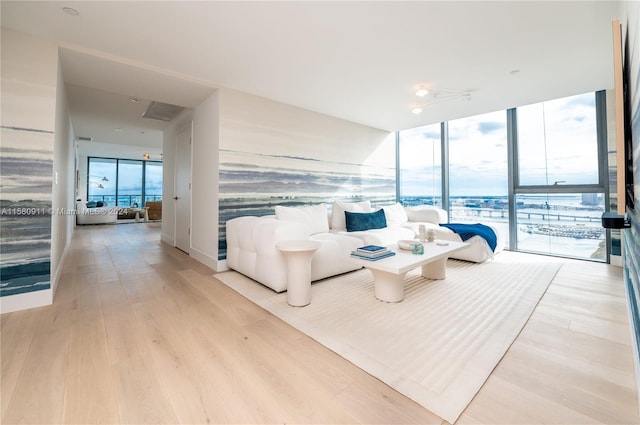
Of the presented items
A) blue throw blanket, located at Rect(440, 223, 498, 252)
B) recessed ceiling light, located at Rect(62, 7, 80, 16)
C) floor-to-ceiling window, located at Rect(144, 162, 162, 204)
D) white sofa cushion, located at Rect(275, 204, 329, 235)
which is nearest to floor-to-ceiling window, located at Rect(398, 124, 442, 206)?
blue throw blanket, located at Rect(440, 223, 498, 252)

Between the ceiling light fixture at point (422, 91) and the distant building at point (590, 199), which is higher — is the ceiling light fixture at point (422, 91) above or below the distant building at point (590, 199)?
above

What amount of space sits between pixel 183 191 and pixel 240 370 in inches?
153

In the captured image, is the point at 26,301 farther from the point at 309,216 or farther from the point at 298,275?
the point at 309,216

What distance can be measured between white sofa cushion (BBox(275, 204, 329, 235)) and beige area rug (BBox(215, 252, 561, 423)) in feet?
2.79

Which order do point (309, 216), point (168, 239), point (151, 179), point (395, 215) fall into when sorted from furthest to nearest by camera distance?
point (151, 179) < point (168, 239) < point (395, 215) < point (309, 216)

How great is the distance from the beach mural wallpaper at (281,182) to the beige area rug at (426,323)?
1048 mm

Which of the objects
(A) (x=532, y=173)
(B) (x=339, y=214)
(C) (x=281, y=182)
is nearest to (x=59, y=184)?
(C) (x=281, y=182)

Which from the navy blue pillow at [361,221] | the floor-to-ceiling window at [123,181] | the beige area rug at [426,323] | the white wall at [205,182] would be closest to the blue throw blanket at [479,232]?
the beige area rug at [426,323]

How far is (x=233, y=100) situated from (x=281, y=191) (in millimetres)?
1407

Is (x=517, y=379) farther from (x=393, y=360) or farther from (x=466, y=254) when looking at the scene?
(x=466, y=254)

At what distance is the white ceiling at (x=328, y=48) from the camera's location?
2.11 meters

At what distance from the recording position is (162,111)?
4.57m

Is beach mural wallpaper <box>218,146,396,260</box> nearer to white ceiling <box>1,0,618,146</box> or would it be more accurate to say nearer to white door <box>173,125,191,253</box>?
white ceiling <box>1,0,618,146</box>

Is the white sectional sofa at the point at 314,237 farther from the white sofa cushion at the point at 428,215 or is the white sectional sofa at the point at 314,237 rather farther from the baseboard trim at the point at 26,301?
the baseboard trim at the point at 26,301
